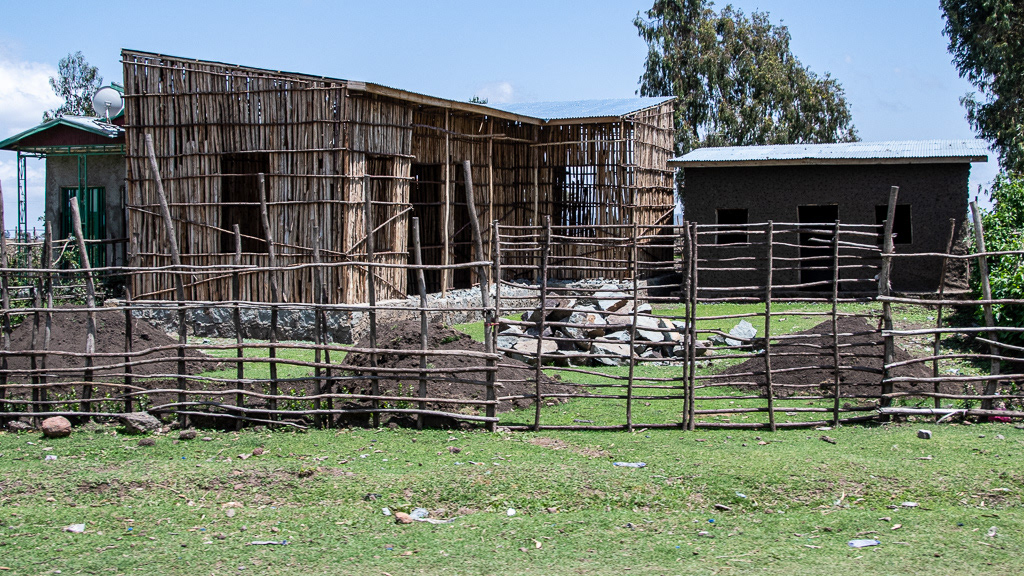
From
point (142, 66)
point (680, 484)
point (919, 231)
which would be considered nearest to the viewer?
point (680, 484)

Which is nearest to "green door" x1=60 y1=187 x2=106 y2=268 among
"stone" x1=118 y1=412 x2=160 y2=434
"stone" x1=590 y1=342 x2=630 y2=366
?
"stone" x1=118 y1=412 x2=160 y2=434

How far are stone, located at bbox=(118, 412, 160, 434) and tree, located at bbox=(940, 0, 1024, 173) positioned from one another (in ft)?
82.9

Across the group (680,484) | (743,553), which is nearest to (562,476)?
(680,484)

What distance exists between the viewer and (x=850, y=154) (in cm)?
1945

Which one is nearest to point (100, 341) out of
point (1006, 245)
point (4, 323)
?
point (4, 323)

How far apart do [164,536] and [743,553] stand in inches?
143

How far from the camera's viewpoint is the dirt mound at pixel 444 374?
29.6ft

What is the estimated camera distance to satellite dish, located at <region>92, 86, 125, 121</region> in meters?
19.0

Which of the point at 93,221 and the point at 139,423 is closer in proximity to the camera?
the point at 139,423

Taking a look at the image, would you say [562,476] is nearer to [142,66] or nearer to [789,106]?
[142,66]

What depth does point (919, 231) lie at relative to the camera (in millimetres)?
18969

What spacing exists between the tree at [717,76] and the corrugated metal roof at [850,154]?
11280 mm

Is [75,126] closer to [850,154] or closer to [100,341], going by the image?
[100,341]

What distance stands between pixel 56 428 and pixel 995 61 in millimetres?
28416
